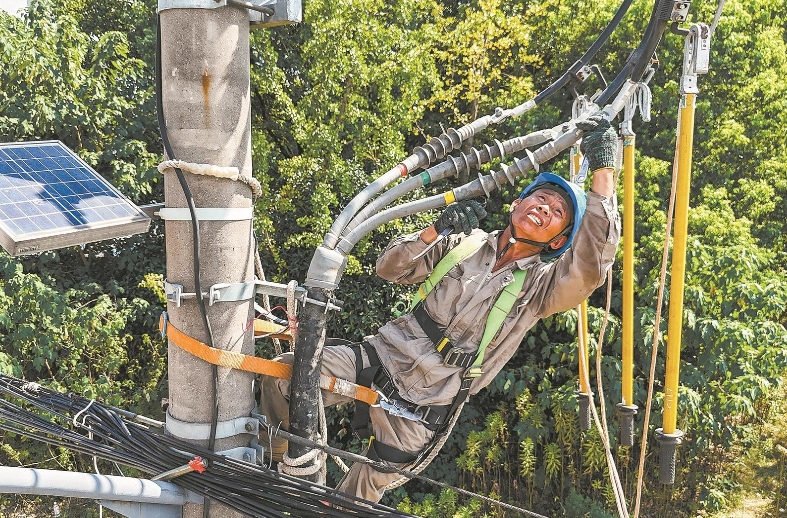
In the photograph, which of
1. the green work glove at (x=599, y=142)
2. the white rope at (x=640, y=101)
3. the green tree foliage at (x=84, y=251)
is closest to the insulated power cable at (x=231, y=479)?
the green work glove at (x=599, y=142)

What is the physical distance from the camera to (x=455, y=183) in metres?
7.09

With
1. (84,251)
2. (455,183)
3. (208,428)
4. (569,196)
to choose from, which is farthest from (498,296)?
(84,251)

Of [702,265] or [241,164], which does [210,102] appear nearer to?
[241,164]

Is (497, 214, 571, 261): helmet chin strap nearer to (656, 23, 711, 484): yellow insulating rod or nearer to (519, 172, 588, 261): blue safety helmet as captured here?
(519, 172, 588, 261): blue safety helmet

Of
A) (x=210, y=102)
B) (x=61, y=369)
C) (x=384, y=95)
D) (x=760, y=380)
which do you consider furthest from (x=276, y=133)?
(x=210, y=102)

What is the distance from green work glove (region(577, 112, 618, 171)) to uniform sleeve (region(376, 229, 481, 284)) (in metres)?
0.59

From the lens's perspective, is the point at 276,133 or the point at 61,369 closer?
the point at 61,369

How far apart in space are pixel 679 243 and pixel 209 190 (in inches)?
60.8

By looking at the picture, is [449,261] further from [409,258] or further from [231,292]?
[231,292]

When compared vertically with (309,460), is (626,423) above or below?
below

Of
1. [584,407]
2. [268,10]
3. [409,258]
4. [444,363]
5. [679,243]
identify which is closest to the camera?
[268,10]

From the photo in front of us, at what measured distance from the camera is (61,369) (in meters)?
6.56

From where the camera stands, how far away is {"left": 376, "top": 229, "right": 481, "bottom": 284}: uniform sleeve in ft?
8.50

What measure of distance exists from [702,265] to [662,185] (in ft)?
3.25
